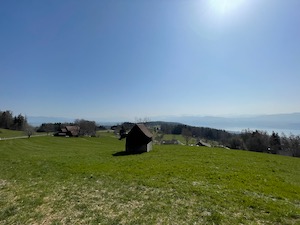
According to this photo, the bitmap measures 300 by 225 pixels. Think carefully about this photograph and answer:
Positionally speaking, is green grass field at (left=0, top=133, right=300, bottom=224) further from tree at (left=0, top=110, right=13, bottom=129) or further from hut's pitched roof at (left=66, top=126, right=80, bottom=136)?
tree at (left=0, top=110, right=13, bottom=129)

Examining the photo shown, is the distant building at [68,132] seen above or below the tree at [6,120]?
below

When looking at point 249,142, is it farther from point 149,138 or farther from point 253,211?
point 253,211

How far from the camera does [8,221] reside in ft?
26.8

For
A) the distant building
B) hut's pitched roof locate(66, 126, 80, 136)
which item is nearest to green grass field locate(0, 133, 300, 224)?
the distant building

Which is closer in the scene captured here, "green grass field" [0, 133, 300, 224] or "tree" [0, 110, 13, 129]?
"green grass field" [0, 133, 300, 224]

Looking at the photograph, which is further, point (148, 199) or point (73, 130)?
point (73, 130)

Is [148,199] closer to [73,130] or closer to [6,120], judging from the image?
[73,130]

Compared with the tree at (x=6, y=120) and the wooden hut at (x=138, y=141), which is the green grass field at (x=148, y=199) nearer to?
the wooden hut at (x=138, y=141)

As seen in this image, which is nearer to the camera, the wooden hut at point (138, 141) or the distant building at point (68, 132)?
the wooden hut at point (138, 141)

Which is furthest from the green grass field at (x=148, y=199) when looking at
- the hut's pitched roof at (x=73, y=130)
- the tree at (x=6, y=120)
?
the tree at (x=6, y=120)

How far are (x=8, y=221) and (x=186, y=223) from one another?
7.33 m

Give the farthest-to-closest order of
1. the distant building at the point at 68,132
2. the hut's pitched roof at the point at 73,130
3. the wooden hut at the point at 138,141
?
the hut's pitched roof at the point at 73,130
the distant building at the point at 68,132
the wooden hut at the point at 138,141

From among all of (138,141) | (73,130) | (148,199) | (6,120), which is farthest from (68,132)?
(148,199)

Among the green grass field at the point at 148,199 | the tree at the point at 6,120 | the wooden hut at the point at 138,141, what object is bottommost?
the green grass field at the point at 148,199
